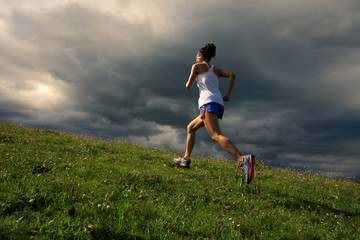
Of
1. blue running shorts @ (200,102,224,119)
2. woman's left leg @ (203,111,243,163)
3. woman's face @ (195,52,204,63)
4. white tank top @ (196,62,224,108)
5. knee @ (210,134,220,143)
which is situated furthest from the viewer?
woman's face @ (195,52,204,63)

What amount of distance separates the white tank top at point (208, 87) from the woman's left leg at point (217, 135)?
0.42 metres

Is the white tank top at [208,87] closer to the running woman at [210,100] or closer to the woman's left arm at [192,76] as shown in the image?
the running woman at [210,100]

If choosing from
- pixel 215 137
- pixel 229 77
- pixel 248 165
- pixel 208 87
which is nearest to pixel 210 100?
pixel 208 87

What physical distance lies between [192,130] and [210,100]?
1444 mm

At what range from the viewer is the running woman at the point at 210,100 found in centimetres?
641

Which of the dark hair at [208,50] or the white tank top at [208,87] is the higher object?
the dark hair at [208,50]

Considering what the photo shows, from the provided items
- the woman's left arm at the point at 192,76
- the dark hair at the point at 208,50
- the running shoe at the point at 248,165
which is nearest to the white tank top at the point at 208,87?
the woman's left arm at the point at 192,76

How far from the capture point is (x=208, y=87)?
277 inches

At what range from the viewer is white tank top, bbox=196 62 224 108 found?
6.89 metres

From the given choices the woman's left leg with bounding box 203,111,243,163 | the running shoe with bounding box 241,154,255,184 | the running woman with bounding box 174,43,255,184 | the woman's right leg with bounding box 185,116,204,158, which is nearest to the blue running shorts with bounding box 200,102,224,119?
the running woman with bounding box 174,43,255,184

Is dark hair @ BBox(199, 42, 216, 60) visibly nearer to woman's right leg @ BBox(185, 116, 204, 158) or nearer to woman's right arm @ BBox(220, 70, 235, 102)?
woman's right arm @ BBox(220, 70, 235, 102)

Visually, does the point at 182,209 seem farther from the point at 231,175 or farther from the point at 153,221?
the point at 231,175

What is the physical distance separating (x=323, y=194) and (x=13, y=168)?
9.58 meters

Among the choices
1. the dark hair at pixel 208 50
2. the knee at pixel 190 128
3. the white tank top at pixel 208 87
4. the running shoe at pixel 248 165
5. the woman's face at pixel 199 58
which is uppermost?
the dark hair at pixel 208 50
